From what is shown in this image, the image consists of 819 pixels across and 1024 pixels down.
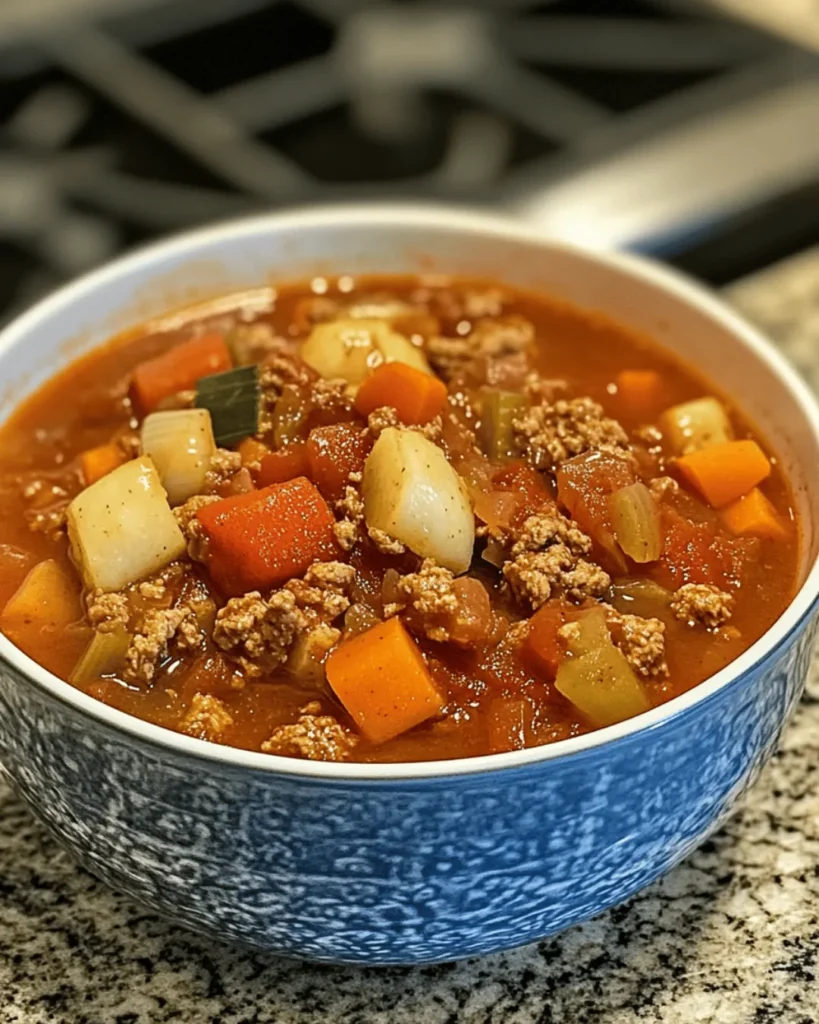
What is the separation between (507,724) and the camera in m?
1.48

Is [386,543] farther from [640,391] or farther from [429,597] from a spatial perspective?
[640,391]

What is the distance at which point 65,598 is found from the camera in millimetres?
1660

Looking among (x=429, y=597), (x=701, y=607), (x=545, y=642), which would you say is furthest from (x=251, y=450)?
(x=701, y=607)

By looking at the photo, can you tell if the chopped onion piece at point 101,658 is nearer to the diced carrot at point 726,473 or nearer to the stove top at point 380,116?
the diced carrot at point 726,473

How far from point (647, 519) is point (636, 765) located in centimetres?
45

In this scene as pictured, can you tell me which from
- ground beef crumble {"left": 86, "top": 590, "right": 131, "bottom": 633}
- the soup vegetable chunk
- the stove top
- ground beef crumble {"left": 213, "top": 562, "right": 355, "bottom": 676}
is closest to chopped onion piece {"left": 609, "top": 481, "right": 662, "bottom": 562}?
the soup vegetable chunk

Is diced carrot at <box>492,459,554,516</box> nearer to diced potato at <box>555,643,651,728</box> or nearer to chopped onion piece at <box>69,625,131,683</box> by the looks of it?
diced potato at <box>555,643,651,728</box>

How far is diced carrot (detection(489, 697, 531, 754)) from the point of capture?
1.46 meters

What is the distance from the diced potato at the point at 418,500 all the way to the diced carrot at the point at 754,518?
366 mm

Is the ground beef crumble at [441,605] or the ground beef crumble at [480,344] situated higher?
the ground beef crumble at [441,605]

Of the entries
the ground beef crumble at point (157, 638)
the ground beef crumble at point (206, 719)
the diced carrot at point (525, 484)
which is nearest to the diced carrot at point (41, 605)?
the ground beef crumble at point (157, 638)

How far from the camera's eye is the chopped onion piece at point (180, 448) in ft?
5.71

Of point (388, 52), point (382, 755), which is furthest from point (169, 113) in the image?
point (382, 755)

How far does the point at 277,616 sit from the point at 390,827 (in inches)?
13.6
